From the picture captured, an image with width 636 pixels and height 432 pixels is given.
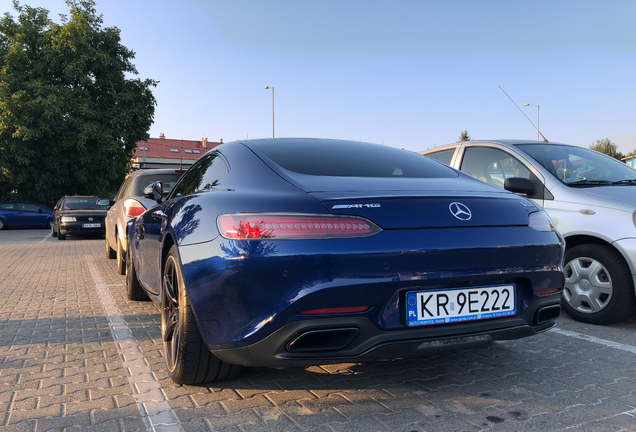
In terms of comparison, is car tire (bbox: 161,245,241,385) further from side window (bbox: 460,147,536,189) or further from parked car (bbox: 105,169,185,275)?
parked car (bbox: 105,169,185,275)

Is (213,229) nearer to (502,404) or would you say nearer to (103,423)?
(103,423)

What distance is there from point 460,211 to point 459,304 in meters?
0.45

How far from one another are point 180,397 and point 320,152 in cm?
165

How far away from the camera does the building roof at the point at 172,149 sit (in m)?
71.5

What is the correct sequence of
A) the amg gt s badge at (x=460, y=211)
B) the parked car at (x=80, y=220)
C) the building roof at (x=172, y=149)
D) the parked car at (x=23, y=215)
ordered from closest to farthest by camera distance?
the amg gt s badge at (x=460, y=211)
the parked car at (x=80, y=220)
the parked car at (x=23, y=215)
the building roof at (x=172, y=149)

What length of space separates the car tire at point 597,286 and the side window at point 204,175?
3136mm

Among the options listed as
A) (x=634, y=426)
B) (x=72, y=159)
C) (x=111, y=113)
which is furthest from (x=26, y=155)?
(x=634, y=426)

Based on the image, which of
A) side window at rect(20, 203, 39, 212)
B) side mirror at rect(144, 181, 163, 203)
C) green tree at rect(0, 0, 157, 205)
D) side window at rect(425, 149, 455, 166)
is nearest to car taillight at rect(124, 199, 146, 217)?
side mirror at rect(144, 181, 163, 203)

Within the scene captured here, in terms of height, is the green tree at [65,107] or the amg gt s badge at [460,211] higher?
the green tree at [65,107]

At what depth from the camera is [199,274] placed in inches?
103

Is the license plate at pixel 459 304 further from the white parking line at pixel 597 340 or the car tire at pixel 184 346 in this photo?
the white parking line at pixel 597 340

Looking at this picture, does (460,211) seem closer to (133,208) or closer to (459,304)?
(459,304)

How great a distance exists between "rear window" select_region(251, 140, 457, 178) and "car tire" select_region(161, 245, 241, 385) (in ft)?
2.79

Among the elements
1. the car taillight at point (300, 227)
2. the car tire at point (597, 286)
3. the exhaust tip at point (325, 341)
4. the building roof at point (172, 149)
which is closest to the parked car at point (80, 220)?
the car tire at point (597, 286)
